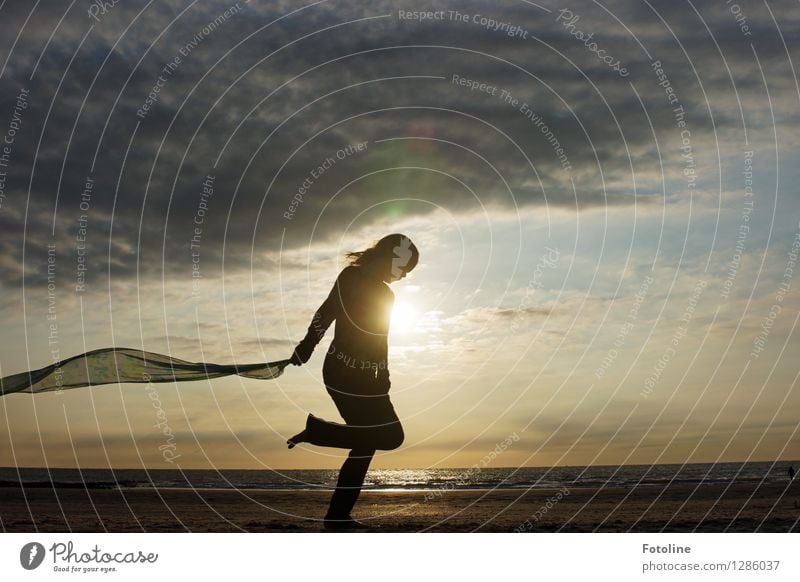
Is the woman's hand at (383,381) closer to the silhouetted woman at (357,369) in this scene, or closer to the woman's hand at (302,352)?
the silhouetted woman at (357,369)

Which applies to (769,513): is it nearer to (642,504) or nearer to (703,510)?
(703,510)

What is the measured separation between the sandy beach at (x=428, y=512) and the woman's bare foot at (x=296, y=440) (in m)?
5.53

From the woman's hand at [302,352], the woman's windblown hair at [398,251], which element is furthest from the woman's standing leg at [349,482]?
the woman's windblown hair at [398,251]

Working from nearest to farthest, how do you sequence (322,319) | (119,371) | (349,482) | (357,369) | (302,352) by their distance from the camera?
(302,352) < (349,482) < (357,369) < (322,319) < (119,371)

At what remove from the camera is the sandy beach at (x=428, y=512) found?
27484 millimetres

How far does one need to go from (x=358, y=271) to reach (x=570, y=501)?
3047cm

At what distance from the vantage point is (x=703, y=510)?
116ft

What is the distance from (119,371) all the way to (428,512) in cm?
2129

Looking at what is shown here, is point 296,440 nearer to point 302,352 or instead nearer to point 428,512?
point 302,352

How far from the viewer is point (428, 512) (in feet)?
116

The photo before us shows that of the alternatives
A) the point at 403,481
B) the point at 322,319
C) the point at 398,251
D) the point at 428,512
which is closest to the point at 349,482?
the point at 322,319
